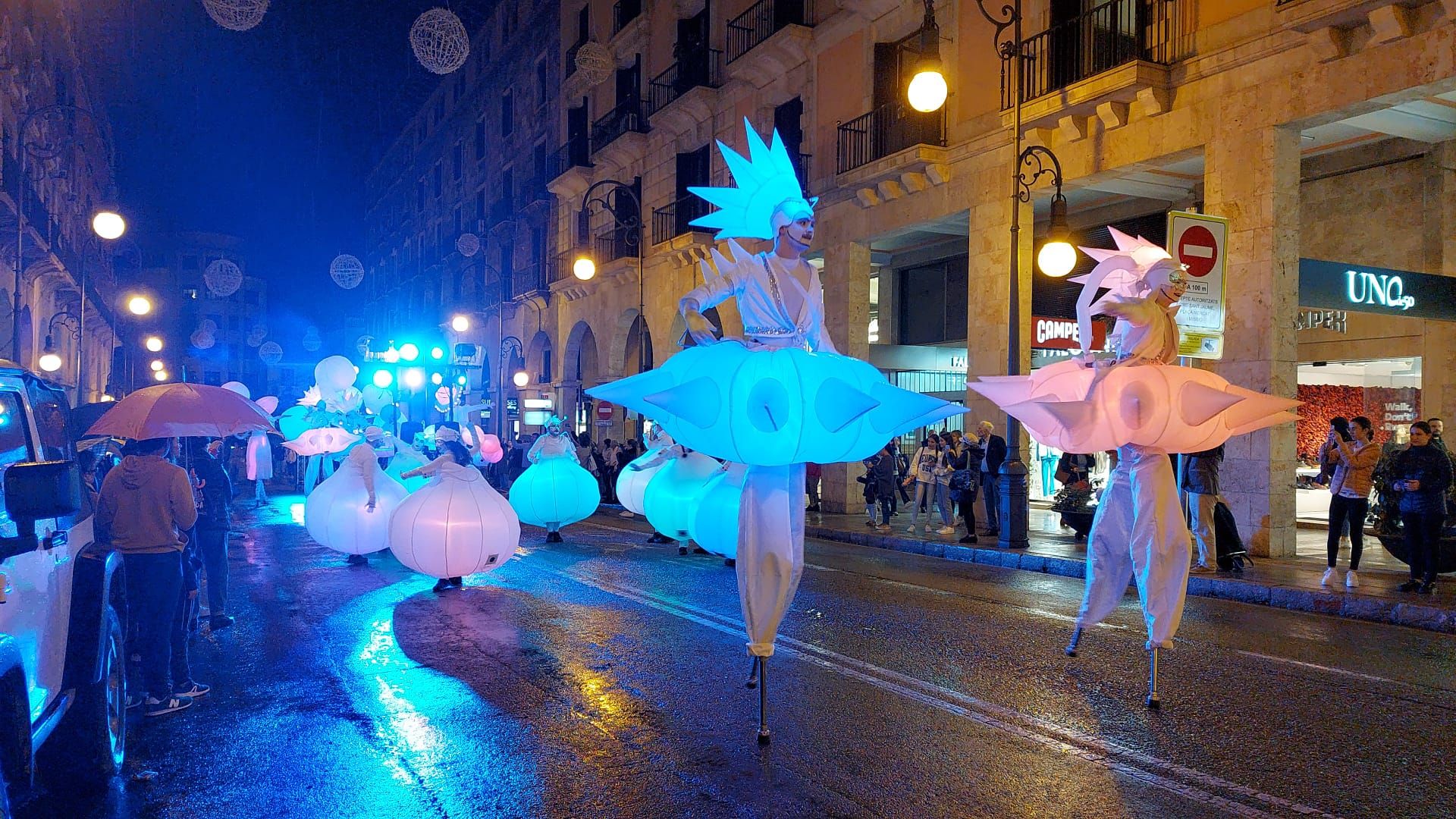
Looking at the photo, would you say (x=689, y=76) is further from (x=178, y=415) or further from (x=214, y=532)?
(x=178, y=415)

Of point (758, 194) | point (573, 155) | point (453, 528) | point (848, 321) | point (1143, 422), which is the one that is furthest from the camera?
point (573, 155)

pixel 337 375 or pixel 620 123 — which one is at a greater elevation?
pixel 620 123

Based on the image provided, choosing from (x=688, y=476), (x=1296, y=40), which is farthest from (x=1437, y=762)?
(x=1296, y=40)

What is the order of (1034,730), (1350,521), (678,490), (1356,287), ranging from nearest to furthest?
(1034,730)
(1350,521)
(678,490)
(1356,287)

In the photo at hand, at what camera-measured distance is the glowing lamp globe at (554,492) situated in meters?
13.4

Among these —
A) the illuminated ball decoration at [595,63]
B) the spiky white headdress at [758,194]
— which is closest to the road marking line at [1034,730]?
the spiky white headdress at [758,194]

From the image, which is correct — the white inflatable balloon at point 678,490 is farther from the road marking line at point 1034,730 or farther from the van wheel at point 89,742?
the van wheel at point 89,742

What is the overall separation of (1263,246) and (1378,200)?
490 centimetres

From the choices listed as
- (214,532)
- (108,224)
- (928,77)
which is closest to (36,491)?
(214,532)

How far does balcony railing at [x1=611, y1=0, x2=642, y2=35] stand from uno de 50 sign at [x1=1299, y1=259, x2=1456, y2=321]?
72.1 ft

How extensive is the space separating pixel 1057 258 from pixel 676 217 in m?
15.1

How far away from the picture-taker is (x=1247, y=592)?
10.5 m

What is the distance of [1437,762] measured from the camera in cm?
476

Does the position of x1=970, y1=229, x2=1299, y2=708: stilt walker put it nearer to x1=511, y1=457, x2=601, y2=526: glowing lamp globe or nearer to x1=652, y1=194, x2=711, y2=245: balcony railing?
x1=511, y1=457, x2=601, y2=526: glowing lamp globe
